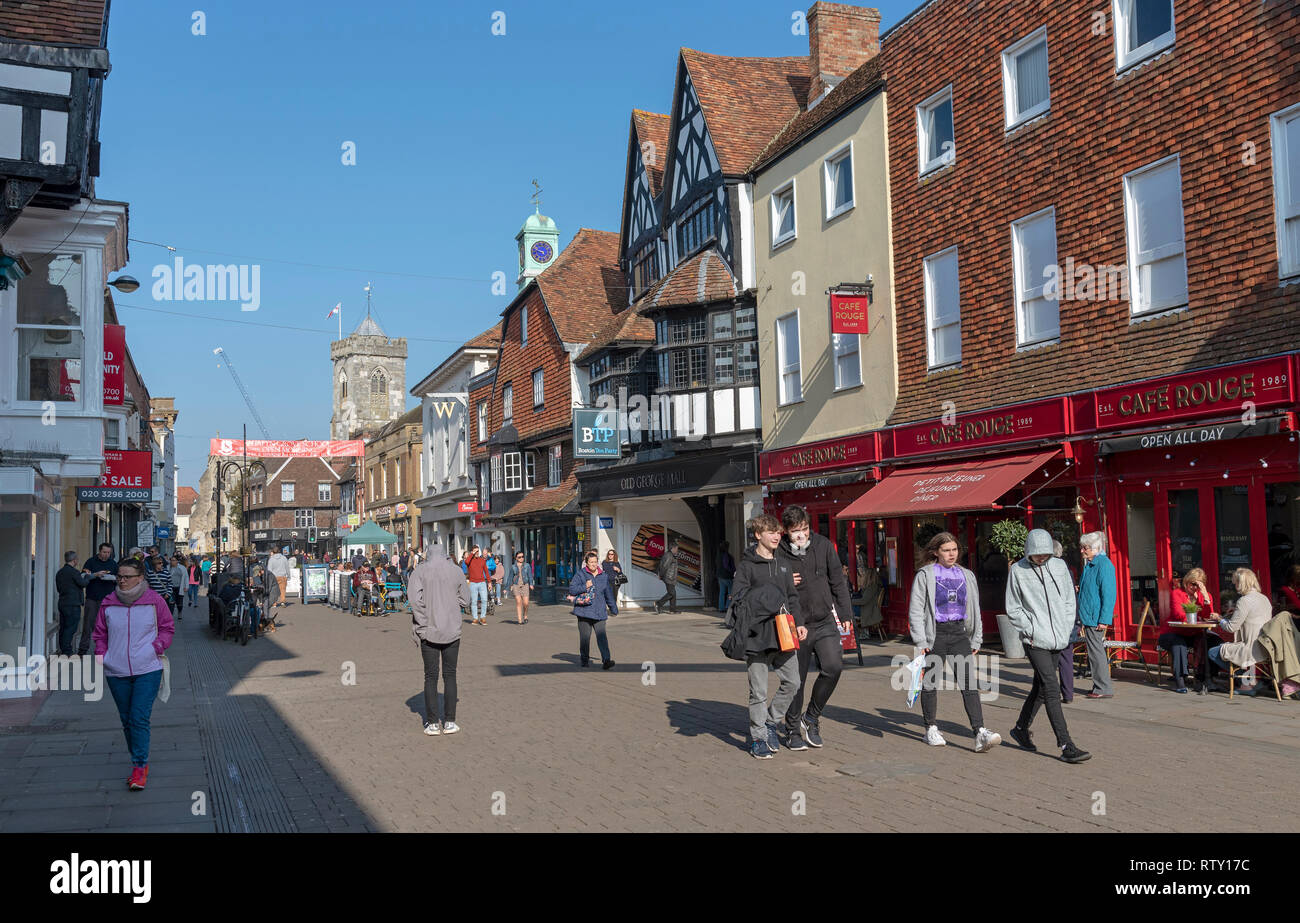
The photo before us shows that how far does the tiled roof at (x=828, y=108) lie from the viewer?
1984cm

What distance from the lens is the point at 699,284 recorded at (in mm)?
24531

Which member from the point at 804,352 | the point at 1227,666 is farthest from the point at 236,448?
the point at 1227,666

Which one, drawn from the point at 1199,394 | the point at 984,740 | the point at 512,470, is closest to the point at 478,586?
the point at 512,470

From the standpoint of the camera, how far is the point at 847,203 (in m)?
20.6

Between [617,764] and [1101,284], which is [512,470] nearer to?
[1101,284]

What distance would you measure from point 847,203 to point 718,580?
1064 cm

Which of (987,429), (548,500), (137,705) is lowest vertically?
(137,705)

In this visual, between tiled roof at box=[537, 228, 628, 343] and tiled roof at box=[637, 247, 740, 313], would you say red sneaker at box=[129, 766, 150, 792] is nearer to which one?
tiled roof at box=[637, 247, 740, 313]

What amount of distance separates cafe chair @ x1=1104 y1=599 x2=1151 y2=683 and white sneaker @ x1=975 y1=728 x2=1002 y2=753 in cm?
416

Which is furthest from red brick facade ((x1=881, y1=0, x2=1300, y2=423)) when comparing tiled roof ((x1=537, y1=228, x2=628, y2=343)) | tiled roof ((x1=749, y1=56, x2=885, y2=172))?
tiled roof ((x1=537, y1=228, x2=628, y2=343))

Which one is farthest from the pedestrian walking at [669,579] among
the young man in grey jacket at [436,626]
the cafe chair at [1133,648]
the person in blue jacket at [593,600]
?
the young man in grey jacket at [436,626]

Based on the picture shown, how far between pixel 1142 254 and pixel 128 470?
61.1ft

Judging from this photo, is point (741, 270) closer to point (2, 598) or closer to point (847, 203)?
point (847, 203)
